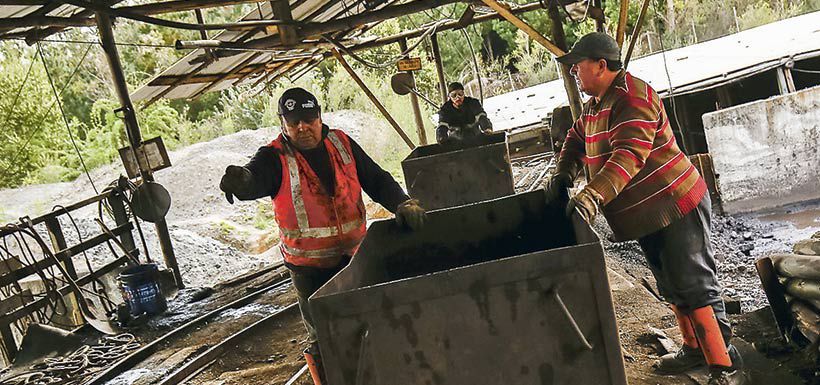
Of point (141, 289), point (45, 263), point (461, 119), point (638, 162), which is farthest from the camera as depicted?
point (461, 119)

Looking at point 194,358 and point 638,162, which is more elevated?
point 638,162

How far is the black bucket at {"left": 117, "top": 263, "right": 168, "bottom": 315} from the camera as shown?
7352 mm

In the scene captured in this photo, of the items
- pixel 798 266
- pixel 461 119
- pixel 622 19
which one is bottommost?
pixel 798 266

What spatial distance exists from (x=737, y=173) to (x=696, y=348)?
22.2 ft

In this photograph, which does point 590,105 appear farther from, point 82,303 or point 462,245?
point 82,303

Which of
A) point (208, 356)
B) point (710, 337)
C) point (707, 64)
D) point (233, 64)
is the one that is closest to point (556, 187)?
point (710, 337)

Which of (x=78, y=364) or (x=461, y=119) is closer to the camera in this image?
(x=78, y=364)

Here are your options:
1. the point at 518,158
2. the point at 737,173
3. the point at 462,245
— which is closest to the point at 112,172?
the point at 518,158

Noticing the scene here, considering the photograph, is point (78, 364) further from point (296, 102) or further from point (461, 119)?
point (461, 119)

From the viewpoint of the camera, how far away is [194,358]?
5.76 metres

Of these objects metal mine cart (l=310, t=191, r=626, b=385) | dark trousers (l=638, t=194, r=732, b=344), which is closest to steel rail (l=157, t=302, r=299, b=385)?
metal mine cart (l=310, t=191, r=626, b=385)

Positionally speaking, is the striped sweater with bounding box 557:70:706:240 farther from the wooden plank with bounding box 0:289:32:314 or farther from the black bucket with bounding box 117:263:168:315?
the wooden plank with bounding box 0:289:32:314

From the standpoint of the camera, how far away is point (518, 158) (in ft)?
51.2

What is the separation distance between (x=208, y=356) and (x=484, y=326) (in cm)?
445
